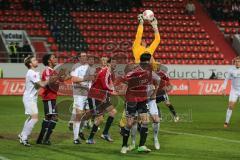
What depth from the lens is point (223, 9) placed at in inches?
1901

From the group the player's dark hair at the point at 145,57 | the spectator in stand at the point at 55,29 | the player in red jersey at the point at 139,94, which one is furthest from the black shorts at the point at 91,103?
the spectator in stand at the point at 55,29

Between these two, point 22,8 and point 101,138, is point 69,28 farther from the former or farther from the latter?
point 101,138

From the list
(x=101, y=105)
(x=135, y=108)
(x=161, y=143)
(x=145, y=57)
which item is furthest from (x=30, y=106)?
(x=161, y=143)

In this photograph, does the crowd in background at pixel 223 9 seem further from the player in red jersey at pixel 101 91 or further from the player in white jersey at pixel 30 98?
the player in white jersey at pixel 30 98

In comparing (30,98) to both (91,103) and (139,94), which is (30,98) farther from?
(139,94)

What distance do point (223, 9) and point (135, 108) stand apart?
3748 cm

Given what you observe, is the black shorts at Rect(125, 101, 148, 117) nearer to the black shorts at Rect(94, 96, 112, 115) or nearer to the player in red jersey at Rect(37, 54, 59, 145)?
the black shorts at Rect(94, 96, 112, 115)

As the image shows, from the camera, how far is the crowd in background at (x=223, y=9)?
1868 inches

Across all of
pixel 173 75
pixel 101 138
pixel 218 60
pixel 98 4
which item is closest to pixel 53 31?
pixel 98 4

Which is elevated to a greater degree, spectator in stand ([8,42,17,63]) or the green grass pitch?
spectator in stand ([8,42,17,63])

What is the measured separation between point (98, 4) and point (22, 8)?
6.13 m

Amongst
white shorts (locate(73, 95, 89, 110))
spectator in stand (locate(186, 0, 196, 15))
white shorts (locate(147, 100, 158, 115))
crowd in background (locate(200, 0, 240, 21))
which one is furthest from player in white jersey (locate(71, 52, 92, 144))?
crowd in background (locate(200, 0, 240, 21))

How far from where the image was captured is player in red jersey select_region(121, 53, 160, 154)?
12117 mm

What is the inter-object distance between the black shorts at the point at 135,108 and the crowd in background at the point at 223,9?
36.1 m
